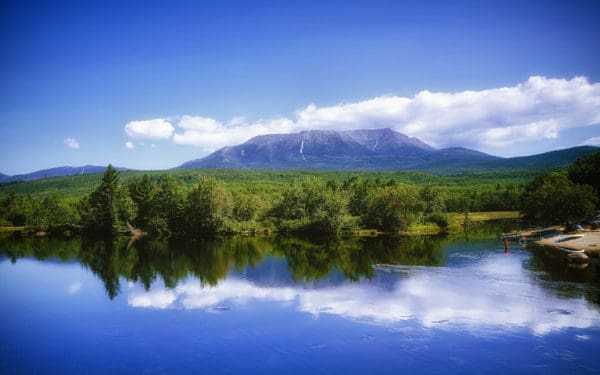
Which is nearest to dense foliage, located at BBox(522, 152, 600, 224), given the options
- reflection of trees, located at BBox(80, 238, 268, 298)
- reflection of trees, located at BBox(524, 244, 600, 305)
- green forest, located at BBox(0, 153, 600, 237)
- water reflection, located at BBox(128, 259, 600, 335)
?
green forest, located at BBox(0, 153, 600, 237)

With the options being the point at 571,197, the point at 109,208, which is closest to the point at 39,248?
the point at 109,208

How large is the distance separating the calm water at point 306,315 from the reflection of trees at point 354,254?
1.55 feet

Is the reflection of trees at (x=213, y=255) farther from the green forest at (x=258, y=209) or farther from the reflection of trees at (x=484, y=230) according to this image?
the reflection of trees at (x=484, y=230)

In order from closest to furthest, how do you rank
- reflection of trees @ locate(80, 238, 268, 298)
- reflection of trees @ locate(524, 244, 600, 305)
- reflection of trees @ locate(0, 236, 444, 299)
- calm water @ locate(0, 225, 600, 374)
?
calm water @ locate(0, 225, 600, 374)
reflection of trees @ locate(524, 244, 600, 305)
reflection of trees @ locate(80, 238, 268, 298)
reflection of trees @ locate(0, 236, 444, 299)

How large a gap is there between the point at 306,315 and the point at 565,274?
24565 mm

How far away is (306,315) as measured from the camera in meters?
28.5

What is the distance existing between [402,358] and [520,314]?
416 inches

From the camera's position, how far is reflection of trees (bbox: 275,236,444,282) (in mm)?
43169

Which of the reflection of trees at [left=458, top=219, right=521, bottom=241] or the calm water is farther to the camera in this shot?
the reflection of trees at [left=458, top=219, right=521, bottom=241]

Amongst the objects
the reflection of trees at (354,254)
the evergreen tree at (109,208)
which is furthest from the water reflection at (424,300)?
the evergreen tree at (109,208)

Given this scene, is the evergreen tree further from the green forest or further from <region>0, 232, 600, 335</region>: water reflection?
<region>0, 232, 600, 335</region>: water reflection

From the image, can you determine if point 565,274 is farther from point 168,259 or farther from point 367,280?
point 168,259

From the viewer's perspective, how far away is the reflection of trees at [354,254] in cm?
4317

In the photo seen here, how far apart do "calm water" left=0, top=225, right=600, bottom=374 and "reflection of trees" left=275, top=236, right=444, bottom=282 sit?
1.55 ft
